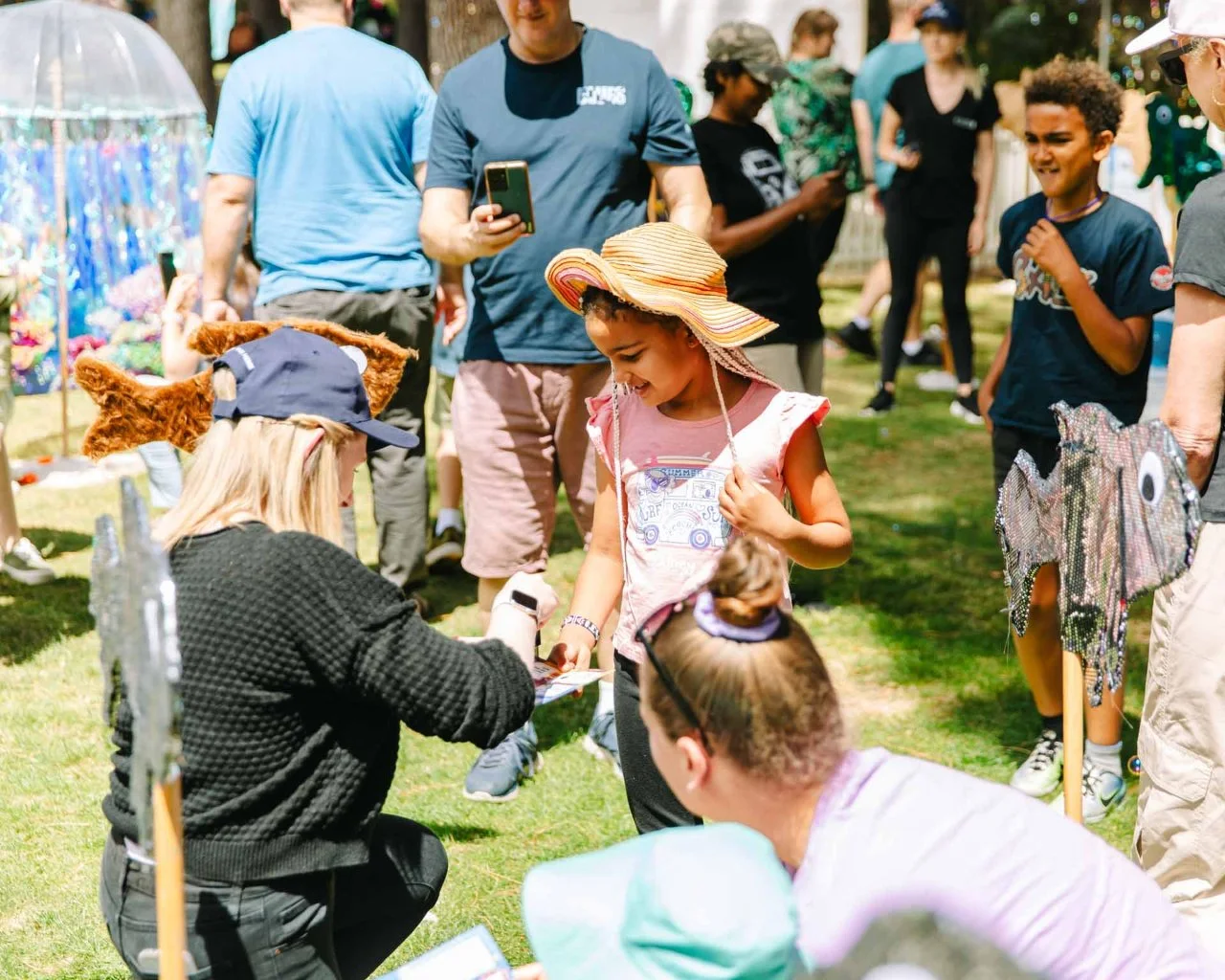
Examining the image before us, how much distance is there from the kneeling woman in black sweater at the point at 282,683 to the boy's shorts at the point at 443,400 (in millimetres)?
4155

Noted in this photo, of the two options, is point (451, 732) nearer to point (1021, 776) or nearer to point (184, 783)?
point (184, 783)

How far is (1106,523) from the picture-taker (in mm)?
2381

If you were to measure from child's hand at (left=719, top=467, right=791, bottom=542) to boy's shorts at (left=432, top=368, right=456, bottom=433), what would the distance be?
3.82 metres

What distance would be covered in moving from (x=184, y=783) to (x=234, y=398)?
61 centimetres

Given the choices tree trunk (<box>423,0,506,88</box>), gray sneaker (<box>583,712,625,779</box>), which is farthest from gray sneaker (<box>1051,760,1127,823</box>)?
tree trunk (<box>423,0,506,88</box>)

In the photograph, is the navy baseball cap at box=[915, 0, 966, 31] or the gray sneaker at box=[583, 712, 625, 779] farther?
the navy baseball cap at box=[915, 0, 966, 31]

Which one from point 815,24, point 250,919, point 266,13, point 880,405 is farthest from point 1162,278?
point 266,13

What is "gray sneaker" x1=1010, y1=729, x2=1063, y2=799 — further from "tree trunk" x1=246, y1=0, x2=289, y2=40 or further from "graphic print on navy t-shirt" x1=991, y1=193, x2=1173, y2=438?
"tree trunk" x1=246, y1=0, x2=289, y2=40

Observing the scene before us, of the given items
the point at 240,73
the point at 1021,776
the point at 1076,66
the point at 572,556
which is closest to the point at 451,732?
the point at 1021,776

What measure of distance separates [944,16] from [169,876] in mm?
8085

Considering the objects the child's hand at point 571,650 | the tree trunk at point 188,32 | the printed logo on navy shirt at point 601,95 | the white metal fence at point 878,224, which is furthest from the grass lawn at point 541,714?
the white metal fence at point 878,224

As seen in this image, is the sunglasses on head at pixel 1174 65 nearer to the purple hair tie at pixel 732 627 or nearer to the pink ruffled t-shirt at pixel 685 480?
the pink ruffled t-shirt at pixel 685 480

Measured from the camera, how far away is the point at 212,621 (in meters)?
2.20

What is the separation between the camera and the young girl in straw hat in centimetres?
295
